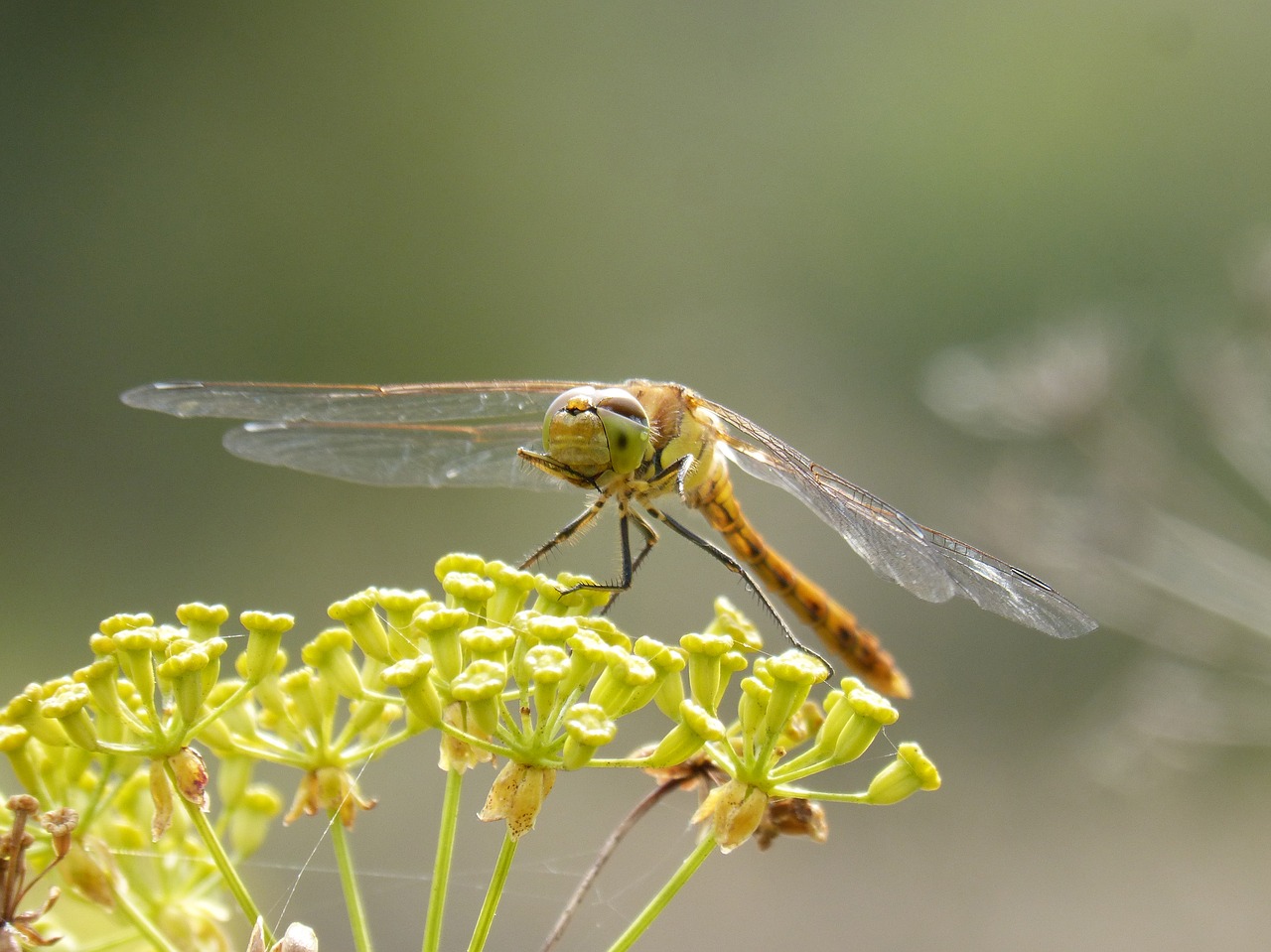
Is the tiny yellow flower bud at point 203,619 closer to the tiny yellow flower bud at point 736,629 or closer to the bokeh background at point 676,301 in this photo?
the tiny yellow flower bud at point 736,629

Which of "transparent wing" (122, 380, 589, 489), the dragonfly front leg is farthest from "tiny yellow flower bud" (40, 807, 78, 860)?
"transparent wing" (122, 380, 589, 489)

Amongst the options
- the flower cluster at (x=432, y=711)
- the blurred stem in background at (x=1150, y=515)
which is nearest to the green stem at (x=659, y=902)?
the flower cluster at (x=432, y=711)

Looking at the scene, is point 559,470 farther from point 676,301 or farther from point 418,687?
point 676,301

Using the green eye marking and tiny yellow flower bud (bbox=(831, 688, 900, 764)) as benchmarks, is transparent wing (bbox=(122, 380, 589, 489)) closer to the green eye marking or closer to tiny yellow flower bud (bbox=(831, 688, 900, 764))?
the green eye marking

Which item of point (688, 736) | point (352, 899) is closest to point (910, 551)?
point (688, 736)

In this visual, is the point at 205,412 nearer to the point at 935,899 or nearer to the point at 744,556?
the point at 744,556

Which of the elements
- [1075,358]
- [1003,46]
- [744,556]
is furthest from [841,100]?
[744,556]
